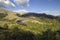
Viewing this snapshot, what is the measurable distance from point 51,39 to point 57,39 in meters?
3.64

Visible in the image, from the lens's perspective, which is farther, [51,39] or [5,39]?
[51,39]

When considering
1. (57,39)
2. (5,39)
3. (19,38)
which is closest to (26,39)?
(19,38)

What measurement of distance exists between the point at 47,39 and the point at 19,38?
55.0 feet

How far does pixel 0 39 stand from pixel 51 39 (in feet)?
95.3

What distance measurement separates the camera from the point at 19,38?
254 ft

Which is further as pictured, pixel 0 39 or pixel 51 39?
pixel 51 39

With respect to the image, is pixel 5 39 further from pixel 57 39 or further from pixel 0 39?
pixel 57 39

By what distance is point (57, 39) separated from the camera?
83312 millimetres

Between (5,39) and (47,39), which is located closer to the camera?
(5,39)

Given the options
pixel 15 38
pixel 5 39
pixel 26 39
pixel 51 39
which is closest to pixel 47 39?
pixel 51 39

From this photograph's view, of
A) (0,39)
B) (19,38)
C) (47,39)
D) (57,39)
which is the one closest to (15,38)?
(19,38)

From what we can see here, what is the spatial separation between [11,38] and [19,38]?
14.3ft

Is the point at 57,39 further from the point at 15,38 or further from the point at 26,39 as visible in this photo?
the point at 15,38

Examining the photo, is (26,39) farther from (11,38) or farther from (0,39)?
(0,39)
